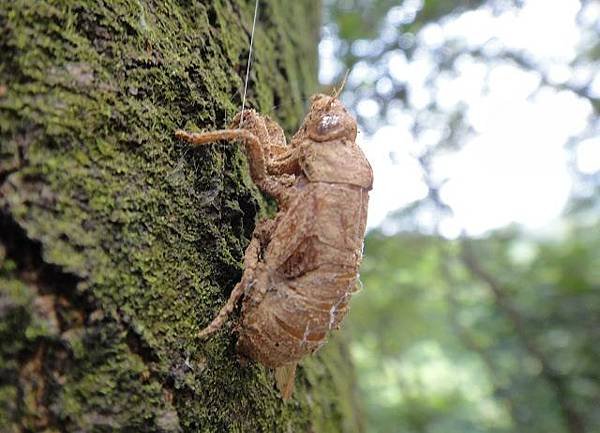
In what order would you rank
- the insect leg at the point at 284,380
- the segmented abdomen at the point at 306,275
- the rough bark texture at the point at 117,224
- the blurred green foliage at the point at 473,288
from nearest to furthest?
the rough bark texture at the point at 117,224 → the segmented abdomen at the point at 306,275 → the insect leg at the point at 284,380 → the blurred green foliage at the point at 473,288

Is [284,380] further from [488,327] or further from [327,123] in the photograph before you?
[488,327]

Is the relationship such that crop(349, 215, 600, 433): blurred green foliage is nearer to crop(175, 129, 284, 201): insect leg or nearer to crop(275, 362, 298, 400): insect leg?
crop(275, 362, 298, 400): insect leg

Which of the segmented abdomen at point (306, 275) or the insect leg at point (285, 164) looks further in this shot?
the insect leg at point (285, 164)

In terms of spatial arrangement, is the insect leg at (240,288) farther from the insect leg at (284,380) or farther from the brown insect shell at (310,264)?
the insect leg at (284,380)

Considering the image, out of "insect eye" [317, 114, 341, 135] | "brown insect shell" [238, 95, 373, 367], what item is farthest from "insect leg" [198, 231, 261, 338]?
"insect eye" [317, 114, 341, 135]

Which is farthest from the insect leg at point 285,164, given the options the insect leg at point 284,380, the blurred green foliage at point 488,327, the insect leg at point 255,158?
the blurred green foliage at point 488,327

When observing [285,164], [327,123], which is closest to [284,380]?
[285,164]

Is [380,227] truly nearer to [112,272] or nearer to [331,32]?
[331,32]
